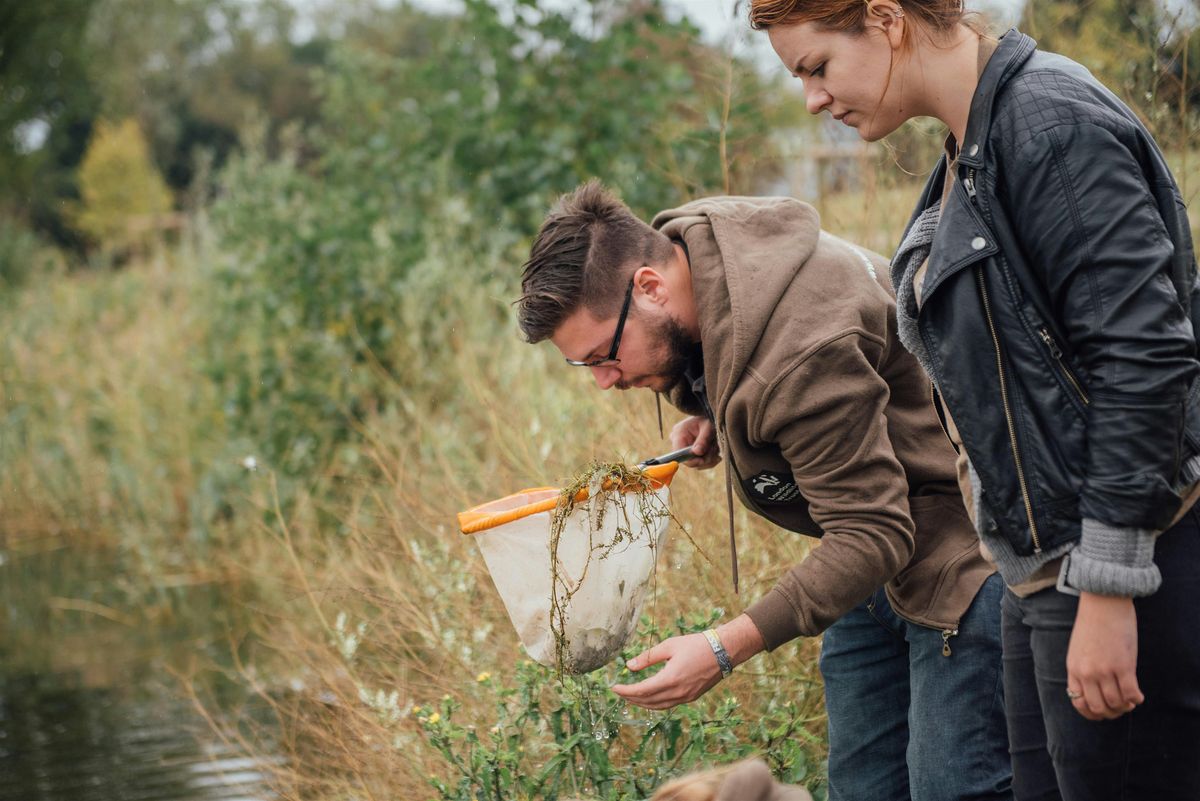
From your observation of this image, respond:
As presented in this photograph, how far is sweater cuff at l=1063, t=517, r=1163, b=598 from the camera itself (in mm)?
1707

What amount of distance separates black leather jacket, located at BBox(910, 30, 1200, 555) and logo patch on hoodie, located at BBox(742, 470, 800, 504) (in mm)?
581

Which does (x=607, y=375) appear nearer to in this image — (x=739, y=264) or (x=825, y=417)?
(x=739, y=264)

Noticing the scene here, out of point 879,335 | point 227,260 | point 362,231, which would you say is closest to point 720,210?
point 879,335

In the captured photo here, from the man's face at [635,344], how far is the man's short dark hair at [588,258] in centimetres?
3

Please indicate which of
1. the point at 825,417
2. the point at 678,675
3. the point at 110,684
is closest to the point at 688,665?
the point at 678,675

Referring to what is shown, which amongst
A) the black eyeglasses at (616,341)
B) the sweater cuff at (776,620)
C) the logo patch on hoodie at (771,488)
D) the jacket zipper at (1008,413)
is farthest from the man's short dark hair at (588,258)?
the jacket zipper at (1008,413)

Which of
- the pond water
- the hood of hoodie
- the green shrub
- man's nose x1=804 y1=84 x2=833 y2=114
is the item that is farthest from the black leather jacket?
the green shrub

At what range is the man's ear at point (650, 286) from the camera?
2.48m

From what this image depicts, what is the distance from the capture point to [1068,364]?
1780 millimetres

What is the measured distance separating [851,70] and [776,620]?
97 cm

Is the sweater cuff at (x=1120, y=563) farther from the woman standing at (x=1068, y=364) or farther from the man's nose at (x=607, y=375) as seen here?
the man's nose at (x=607, y=375)

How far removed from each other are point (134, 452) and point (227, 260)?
4.96 feet

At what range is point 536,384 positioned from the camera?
554cm

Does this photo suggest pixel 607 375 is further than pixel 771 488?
Yes
